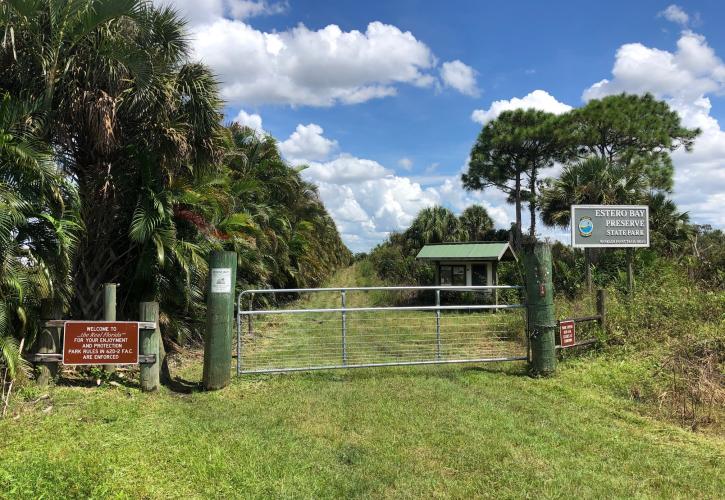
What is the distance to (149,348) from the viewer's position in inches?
264

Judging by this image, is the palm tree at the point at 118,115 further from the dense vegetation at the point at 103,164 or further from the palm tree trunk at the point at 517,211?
the palm tree trunk at the point at 517,211

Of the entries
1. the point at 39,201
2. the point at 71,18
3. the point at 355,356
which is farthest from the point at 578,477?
the point at 71,18

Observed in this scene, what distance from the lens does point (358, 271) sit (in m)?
39.1

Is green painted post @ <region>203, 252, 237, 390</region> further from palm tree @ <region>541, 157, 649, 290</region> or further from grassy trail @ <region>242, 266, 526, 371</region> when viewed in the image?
palm tree @ <region>541, 157, 649, 290</region>

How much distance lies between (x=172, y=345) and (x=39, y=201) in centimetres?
388

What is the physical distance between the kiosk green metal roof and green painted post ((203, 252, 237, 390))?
14911mm

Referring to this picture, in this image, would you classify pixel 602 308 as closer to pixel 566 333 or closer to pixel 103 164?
pixel 566 333

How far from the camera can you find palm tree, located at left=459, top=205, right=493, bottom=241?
121 feet

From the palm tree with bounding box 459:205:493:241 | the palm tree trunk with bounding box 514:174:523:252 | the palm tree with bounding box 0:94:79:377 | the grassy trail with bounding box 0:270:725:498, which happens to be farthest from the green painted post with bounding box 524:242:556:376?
the palm tree with bounding box 459:205:493:241

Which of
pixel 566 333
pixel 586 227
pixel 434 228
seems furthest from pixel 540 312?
pixel 434 228

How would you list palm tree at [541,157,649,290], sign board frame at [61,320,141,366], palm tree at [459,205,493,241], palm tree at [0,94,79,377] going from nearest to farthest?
palm tree at [0,94,79,377], sign board frame at [61,320,141,366], palm tree at [541,157,649,290], palm tree at [459,205,493,241]

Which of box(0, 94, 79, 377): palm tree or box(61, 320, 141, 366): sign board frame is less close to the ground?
box(0, 94, 79, 377): palm tree

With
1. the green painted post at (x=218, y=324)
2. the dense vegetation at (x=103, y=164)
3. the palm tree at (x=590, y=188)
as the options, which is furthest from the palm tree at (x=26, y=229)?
the palm tree at (x=590, y=188)

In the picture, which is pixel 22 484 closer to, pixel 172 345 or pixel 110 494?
pixel 110 494
